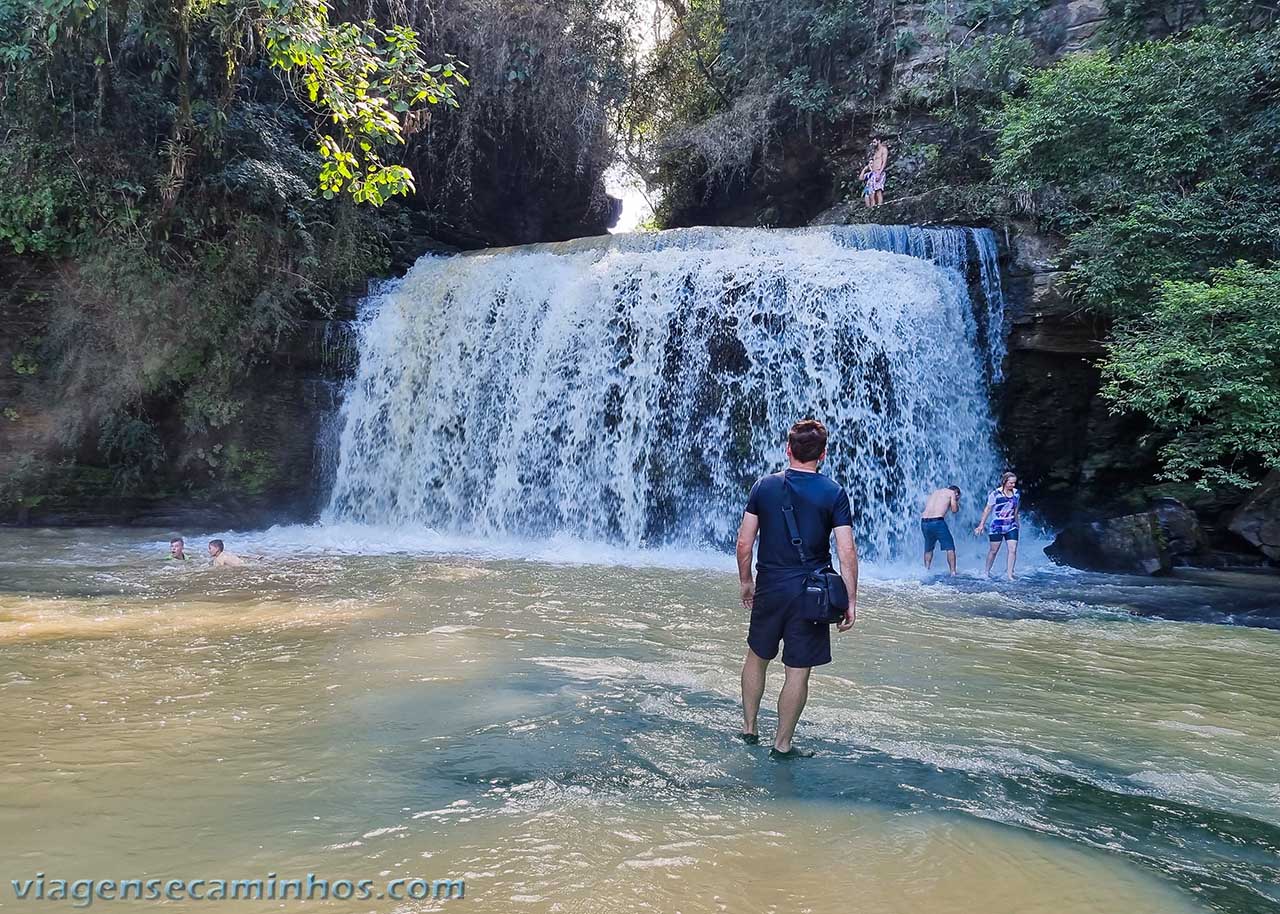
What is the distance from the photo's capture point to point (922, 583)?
30.3 feet

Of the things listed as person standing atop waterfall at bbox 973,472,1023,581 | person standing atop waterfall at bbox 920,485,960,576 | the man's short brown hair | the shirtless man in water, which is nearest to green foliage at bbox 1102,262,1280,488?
person standing atop waterfall at bbox 973,472,1023,581

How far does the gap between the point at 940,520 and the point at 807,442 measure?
674 centimetres

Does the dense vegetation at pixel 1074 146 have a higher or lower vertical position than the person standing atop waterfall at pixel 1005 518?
higher

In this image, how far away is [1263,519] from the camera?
431 inches

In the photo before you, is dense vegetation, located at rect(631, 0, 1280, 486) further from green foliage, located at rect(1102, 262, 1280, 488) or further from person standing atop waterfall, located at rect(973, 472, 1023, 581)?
person standing atop waterfall, located at rect(973, 472, 1023, 581)

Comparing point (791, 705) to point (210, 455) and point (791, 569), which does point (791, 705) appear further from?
point (210, 455)

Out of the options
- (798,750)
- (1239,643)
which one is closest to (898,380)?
(1239,643)

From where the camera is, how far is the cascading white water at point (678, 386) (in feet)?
37.6

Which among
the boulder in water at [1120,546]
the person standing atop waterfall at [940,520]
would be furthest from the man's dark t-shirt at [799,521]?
the boulder in water at [1120,546]

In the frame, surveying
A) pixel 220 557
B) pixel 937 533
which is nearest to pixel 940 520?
pixel 937 533

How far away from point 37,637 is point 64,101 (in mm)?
9880

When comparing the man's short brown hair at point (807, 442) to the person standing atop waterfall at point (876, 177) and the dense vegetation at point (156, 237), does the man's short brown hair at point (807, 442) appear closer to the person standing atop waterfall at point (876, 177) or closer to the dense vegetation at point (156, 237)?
the dense vegetation at point (156, 237)

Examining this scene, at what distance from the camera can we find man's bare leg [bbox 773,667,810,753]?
3.76 metres

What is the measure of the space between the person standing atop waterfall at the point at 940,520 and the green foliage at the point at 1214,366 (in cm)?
230
